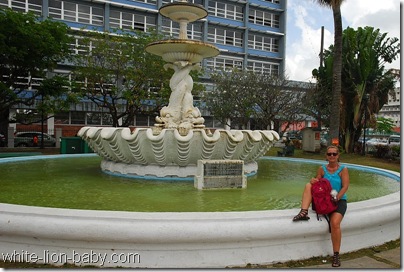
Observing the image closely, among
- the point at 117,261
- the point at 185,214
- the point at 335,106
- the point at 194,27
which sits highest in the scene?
the point at 194,27

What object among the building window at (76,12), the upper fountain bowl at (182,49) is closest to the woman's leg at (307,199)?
the upper fountain bowl at (182,49)

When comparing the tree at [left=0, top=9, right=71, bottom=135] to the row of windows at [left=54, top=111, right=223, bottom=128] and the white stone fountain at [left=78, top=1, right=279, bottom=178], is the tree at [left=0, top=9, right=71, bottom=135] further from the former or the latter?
the row of windows at [left=54, top=111, right=223, bottom=128]

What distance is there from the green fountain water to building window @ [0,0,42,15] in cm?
2922

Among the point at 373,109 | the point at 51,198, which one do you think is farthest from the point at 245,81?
the point at 51,198

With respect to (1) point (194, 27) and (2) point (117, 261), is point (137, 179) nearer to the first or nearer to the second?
(2) point (117, 261)

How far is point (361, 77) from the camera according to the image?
24828 mm

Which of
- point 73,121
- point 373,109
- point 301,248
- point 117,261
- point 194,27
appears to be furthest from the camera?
point 194,27

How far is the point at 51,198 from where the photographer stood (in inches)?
242

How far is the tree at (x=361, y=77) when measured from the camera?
982 inches

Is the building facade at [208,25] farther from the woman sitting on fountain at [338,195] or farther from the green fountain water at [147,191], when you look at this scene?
the woman sitting on fountain at [338,195]

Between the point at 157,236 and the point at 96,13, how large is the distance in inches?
1475

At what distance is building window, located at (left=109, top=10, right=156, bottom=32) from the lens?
3894cm

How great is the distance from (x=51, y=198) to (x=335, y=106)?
1528 centimetres

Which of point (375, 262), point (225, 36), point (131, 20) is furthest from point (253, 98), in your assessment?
point (375, 262)
